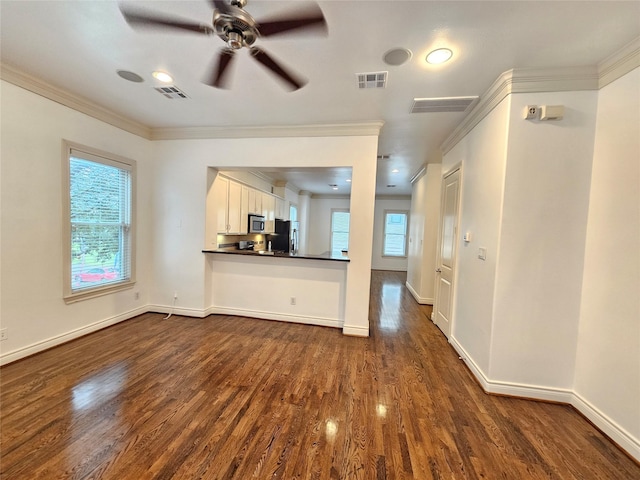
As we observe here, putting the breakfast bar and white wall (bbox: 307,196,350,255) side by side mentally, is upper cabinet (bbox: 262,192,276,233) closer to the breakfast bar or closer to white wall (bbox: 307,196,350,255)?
the breakfast bar

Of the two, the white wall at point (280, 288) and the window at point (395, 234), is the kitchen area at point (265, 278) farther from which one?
the window at point (395, 234)

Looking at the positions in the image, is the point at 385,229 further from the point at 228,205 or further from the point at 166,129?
the point at 166,129

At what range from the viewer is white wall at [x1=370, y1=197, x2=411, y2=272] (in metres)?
9.19

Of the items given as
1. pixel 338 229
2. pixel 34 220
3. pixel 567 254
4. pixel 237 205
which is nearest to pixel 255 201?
pixel 237 205

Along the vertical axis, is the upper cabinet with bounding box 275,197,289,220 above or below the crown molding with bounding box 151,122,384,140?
below

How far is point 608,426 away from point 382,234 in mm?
7646

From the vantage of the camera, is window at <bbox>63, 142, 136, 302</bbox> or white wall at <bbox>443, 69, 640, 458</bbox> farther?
window at <bbox>63, 142, 136, 302</bbox>

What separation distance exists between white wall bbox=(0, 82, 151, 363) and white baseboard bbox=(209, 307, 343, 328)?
1582 millimetres

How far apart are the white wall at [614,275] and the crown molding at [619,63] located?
0.04 metres

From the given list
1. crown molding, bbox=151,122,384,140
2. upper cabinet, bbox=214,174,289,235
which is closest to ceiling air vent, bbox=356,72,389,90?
crown molding, bbox=151,122,384,140

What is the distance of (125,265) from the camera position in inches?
145

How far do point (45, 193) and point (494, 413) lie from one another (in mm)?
4655

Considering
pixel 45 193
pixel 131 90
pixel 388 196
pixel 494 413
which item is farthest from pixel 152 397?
pixel 388 196

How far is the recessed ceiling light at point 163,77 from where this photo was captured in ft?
7.93
